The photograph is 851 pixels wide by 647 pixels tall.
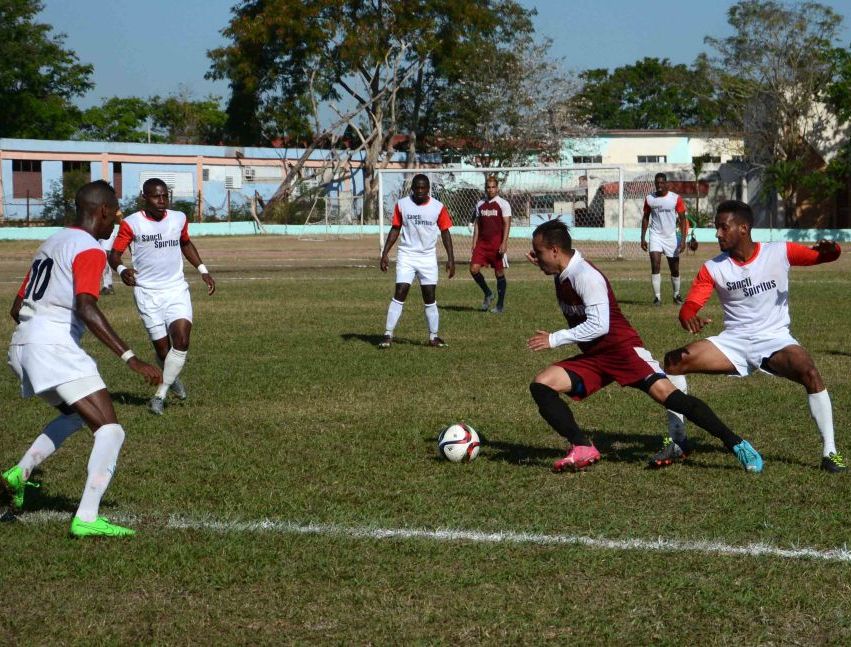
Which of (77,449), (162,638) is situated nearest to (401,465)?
(77,449)

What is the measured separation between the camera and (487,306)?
1848 centimetres

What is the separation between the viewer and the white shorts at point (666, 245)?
19.6m

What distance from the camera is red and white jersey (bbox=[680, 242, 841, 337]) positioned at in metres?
7.41

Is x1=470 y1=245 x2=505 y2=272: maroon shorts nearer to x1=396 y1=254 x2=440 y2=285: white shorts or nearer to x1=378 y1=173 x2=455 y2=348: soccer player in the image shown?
x1=378 y1=173 x2=455 y2=348: soccer player

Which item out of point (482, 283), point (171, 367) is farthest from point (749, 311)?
point (482, 283)

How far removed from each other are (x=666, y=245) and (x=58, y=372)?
15132 mm

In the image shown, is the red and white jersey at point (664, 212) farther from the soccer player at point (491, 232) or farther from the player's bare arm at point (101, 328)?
the player's bare arm at point (101, 328)

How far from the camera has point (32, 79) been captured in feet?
216

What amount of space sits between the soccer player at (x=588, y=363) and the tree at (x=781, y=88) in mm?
53686

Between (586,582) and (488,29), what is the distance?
5829cm

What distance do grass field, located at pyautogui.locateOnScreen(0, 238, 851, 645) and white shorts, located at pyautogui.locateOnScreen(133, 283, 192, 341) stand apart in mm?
766

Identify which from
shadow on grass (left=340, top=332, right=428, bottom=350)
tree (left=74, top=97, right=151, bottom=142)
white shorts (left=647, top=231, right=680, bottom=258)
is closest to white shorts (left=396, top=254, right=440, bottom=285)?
shadow on grass (left=340, top=332, right=428, bottom=350)

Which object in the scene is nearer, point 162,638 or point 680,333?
point 162,638

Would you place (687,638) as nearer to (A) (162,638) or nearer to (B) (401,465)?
(A) (162,638)
